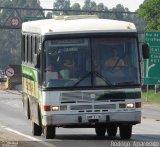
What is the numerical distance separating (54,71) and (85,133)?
4857 millimetres

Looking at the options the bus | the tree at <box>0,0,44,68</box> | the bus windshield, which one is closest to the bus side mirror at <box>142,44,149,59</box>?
the bus

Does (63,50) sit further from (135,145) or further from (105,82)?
(135,145)

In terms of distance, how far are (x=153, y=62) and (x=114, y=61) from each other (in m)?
31.0

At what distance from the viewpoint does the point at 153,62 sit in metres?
52.4

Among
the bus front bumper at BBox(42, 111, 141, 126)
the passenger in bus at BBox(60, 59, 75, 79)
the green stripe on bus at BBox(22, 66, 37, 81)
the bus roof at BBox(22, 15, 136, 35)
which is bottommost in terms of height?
the bus front bumper at BBox(42, 111, 141, 126)

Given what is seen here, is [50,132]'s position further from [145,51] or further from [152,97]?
[152,97]

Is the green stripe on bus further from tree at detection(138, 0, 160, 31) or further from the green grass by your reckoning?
tree at detection(138, 0, 160, 31)

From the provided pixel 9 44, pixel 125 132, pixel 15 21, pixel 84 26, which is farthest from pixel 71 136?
pixel 9 44

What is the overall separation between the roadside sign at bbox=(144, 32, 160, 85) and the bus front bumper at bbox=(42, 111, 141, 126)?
2967 centimetres

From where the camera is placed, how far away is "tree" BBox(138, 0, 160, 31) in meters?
71.2

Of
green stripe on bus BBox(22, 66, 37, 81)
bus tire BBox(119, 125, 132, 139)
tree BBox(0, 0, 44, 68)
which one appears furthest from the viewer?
tree BBox(0, 0, 44, 68)

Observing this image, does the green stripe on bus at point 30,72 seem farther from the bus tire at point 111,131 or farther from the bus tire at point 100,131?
the bus tire at point 111,131

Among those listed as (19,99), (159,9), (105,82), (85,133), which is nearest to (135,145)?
(105,82)

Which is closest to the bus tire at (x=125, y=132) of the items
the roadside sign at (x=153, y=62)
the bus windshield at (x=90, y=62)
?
the bus windshield at (x=90, y=62)
